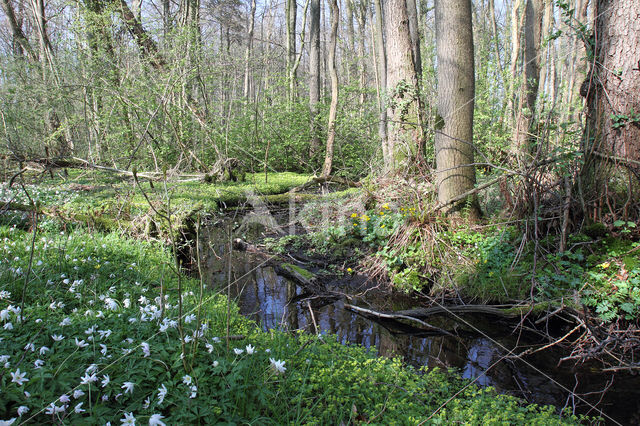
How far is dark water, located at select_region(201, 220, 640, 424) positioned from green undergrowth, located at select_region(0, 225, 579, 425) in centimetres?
42

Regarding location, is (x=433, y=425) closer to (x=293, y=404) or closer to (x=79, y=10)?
(x=293, y=404)

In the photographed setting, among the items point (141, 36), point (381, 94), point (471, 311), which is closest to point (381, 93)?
point (381, 94)

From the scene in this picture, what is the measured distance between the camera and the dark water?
287 cm

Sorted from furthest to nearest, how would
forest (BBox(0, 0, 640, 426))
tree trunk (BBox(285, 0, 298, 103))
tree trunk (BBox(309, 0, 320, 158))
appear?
tree trunk (BBox(285, 0, 298, 103)) → tree trunk (BBox(309, 0, 320, 158)) → forest (BBox(0, 0, 640, 426))

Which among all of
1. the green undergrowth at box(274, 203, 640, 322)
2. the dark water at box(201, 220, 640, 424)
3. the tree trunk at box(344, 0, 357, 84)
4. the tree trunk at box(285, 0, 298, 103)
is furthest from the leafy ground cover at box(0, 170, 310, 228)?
the tree trunk at box(344, 0, 357, 84)

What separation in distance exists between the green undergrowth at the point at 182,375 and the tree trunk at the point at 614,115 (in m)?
2.52

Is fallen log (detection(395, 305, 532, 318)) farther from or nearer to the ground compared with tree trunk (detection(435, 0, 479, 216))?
nearer to the ground

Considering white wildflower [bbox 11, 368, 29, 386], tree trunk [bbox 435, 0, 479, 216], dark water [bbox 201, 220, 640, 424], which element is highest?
tree trunk [bbox 435, 0, 479, 216]

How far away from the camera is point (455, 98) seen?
16.2 ft

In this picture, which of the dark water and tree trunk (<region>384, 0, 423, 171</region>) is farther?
tree trunk (<region>384, 0, 423, 171</region>)

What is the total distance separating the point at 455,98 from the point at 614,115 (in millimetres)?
1743

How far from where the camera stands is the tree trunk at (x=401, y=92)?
6430mm

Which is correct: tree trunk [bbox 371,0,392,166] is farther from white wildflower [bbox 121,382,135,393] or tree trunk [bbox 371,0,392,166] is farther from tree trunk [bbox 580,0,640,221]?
white wildflower [bbox 121,382,135,393]

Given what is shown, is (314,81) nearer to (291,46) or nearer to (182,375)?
(291,46)
